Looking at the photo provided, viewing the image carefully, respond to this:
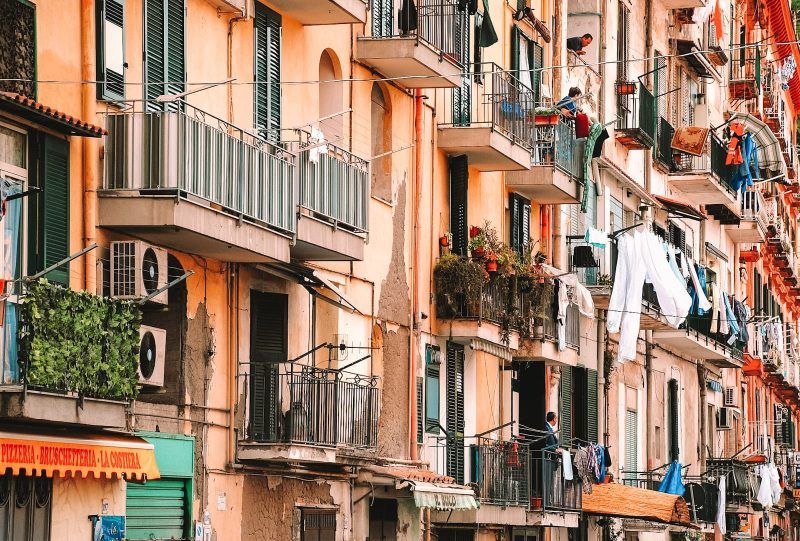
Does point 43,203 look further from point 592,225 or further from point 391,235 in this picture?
point 592,225

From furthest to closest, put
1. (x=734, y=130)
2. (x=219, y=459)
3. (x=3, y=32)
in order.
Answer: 1. (x=734, y=130)
2. (x=219, y=459)
3. (x=3, y=32)

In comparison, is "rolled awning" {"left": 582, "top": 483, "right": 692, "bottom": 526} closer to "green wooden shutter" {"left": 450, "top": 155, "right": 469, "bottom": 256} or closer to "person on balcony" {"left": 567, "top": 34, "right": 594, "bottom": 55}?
"green wooden shutter" {"left": 450, "top": 155, "right": 469, "bottom": 256}

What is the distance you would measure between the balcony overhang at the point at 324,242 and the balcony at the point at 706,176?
830 inches

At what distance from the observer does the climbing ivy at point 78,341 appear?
1755 centimetres

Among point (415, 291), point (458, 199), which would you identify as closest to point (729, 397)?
point (458, 199)

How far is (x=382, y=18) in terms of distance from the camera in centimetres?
2850

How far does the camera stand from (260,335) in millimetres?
24625

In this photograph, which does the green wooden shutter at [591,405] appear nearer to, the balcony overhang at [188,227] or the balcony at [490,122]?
the balcony at [490,122]

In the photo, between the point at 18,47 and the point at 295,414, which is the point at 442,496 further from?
the point at 18,47

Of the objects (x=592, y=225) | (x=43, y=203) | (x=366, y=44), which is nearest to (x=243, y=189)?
(x=43, y=203)

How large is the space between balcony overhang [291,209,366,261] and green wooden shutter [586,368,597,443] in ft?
43.5

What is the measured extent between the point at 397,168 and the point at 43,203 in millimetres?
10505

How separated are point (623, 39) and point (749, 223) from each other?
558 inches

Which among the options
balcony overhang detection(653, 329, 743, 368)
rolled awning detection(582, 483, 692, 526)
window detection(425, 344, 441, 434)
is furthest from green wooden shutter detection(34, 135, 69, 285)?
balcony overhang detection(653, 329, 743, 368)
